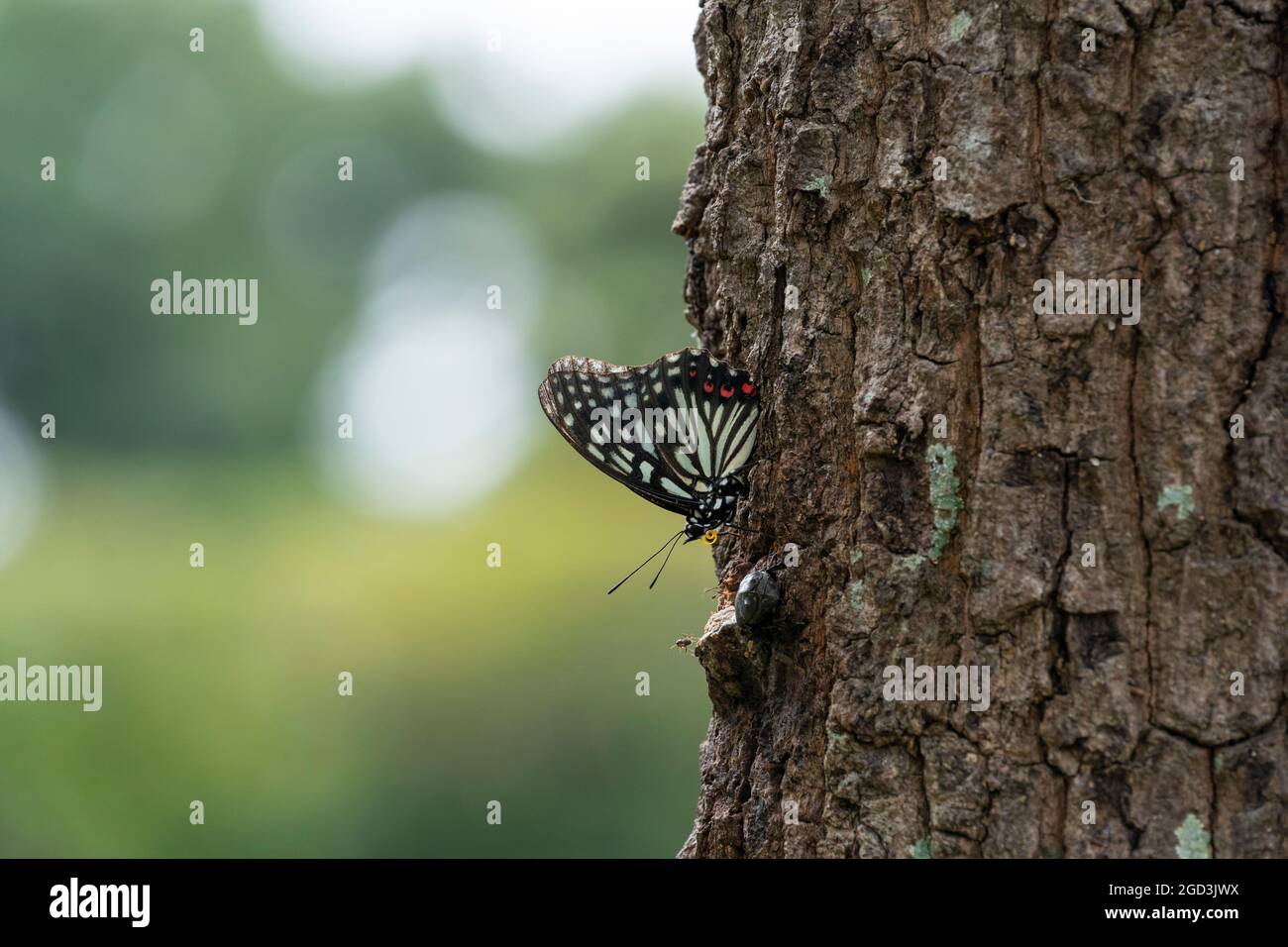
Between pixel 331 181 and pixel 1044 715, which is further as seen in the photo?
pixel 331 181

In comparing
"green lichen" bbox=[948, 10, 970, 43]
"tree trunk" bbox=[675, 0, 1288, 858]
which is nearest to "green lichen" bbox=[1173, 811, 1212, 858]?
"tree trunk" bbox=[675, 0, 1288, 858]

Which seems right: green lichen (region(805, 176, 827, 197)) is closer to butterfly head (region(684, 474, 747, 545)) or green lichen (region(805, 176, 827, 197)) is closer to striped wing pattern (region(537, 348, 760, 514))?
striped wing pattern (region(537, 348, 760, 514))

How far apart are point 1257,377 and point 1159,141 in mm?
364

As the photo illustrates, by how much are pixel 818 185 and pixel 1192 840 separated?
1.15 m

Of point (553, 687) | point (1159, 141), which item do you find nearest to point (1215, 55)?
point (1159, 141)

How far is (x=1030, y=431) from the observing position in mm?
Result: 1468

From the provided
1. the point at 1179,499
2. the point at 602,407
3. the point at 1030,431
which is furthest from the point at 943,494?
the point at 602,407

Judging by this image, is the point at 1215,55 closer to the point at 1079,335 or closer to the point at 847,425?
the point at 1079,335

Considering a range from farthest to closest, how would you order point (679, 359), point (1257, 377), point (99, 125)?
point (99, 125)
point (679, 359)
point (1257, 377)

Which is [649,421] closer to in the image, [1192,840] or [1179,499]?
[1179,499]

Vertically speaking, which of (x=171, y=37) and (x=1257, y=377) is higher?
(x=171, y=37)

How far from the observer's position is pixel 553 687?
7082mm

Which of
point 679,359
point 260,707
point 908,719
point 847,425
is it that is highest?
point 679,359

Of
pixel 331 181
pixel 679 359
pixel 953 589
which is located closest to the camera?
pixel 953 589
